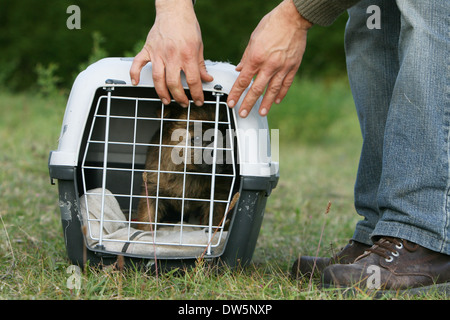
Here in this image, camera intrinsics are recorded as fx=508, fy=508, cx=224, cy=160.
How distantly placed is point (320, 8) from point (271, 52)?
24 cm

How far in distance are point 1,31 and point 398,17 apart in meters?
8.96

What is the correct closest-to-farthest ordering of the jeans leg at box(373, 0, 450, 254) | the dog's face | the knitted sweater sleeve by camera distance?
the jeans leg at box(373, 0, 450, 254), the knitted sweater sleeve, the dog's face

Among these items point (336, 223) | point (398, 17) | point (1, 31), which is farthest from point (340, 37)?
point (398, 17)

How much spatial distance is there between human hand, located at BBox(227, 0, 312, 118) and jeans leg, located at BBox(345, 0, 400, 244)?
1.26 ft

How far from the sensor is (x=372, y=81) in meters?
2.14

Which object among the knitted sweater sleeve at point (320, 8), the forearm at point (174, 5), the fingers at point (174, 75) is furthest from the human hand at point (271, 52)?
the forearm at point (174, 5)

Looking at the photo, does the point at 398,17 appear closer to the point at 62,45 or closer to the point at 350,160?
the point at 350,160

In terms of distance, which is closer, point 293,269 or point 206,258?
point 206,258

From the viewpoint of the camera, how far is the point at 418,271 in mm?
1685

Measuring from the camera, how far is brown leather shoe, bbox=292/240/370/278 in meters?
2.02

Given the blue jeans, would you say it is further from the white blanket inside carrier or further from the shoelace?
the white blanket inside carrier

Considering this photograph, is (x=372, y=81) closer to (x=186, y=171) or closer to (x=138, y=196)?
(x=186, y=171)

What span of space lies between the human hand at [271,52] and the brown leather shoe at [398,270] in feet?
2.18

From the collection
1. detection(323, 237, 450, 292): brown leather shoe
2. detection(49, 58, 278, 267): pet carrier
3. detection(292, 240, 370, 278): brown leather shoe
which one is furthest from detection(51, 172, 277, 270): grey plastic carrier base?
detection(323, 237, 450, 292): brown leather shoe
